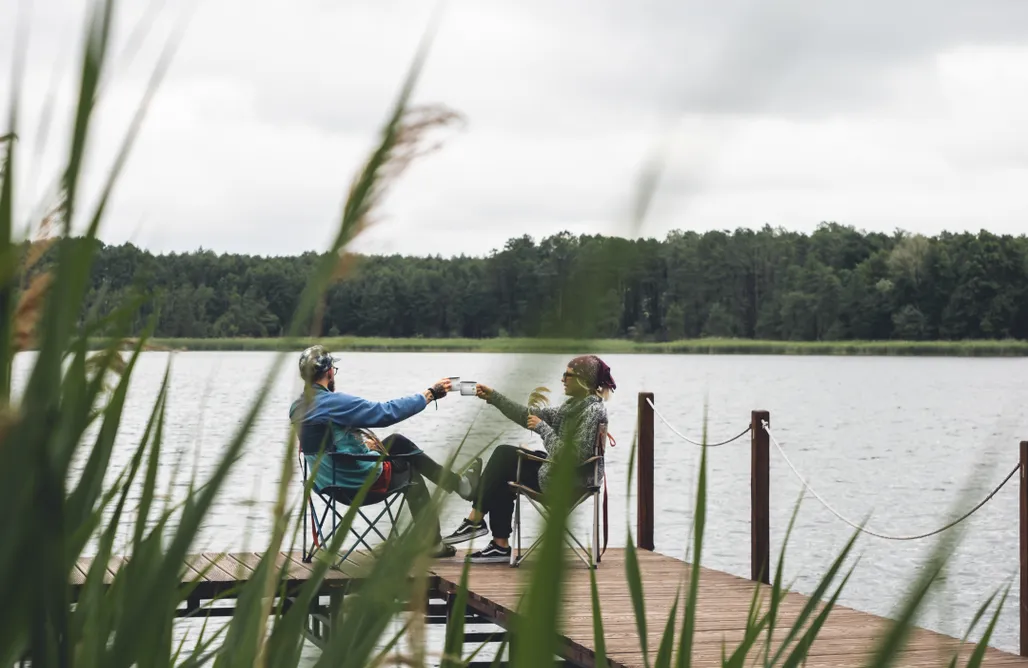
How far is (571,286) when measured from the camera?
1.12ft

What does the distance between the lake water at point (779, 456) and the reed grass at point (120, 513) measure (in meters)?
0.03

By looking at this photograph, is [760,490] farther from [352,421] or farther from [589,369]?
[589,369]

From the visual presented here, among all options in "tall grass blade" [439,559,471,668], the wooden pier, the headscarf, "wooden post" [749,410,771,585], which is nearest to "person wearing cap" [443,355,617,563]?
the headscarf

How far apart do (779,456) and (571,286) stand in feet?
97.4

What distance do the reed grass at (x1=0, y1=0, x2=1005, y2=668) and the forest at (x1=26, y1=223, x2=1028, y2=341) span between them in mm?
36

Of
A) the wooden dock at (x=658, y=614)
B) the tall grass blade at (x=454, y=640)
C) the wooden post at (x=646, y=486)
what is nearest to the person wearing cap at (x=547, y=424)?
the tall grass blade at (x=454, y=640)

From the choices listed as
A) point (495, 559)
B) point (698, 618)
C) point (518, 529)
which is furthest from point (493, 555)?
point (518, 529)

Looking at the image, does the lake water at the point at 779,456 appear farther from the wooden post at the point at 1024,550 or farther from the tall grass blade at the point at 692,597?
the wooden post at the point at 1024,550

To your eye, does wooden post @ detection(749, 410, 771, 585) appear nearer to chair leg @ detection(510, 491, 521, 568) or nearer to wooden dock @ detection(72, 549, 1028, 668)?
wooden dock @ detection(72, 549, 1028, 668)

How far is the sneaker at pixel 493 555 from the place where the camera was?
734 centimetres

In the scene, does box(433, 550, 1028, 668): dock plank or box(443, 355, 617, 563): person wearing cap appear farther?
box(433, 550, 1028, 668): dock plank

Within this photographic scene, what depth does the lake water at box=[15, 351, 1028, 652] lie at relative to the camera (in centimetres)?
62

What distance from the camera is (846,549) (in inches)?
39.1

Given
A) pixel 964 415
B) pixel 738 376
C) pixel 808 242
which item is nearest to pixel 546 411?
pixel 808 242
